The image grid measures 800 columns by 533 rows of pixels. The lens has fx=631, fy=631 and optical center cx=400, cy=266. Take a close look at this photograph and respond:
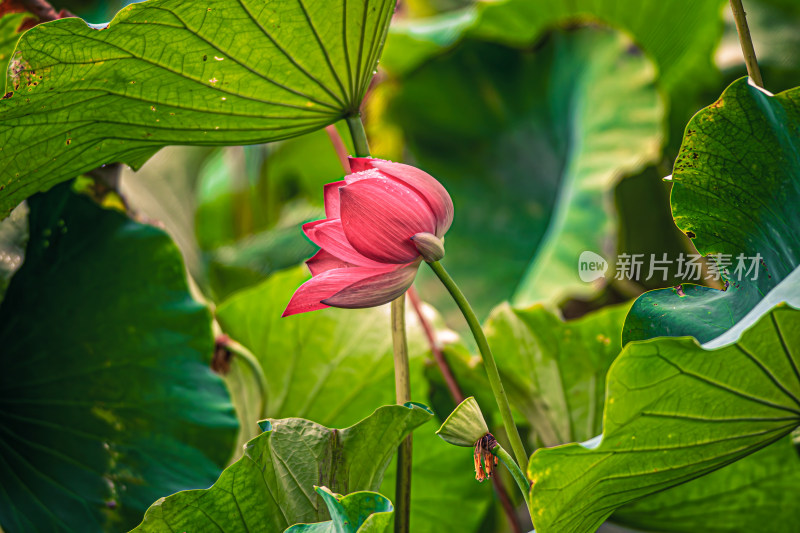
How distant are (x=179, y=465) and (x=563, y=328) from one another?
360 mm

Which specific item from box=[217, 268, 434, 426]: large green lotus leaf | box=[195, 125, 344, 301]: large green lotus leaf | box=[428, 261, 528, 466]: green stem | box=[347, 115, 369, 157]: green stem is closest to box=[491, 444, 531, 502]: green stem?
box=[428, 261, 528, 466]: green stem

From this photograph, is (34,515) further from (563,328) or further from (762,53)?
(762,53)

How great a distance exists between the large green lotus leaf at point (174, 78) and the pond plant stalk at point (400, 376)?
0.9 inches

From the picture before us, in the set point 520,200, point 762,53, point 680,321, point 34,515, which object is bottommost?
point 34,515

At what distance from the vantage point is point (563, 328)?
0.60 m

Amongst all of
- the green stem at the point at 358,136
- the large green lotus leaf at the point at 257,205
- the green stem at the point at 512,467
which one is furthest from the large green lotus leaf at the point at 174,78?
the large green lotus leaf at the point at 257,205

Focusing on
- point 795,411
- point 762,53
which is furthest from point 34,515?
point 762,53

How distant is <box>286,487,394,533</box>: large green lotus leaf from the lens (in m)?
0.32

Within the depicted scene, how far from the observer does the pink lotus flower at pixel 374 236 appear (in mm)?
330

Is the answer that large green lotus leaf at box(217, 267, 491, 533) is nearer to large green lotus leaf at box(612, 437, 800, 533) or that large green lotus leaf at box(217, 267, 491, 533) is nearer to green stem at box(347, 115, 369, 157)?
large green lotus leaf at box(612, 437, 800, 533)

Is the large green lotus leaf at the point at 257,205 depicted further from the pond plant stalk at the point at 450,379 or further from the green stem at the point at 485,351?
the green stem at the point at 485,351

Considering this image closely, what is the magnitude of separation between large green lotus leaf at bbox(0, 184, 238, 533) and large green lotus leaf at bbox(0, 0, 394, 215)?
11cm

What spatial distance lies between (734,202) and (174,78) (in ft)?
1.16

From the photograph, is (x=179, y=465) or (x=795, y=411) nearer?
(x=795, y=411)
